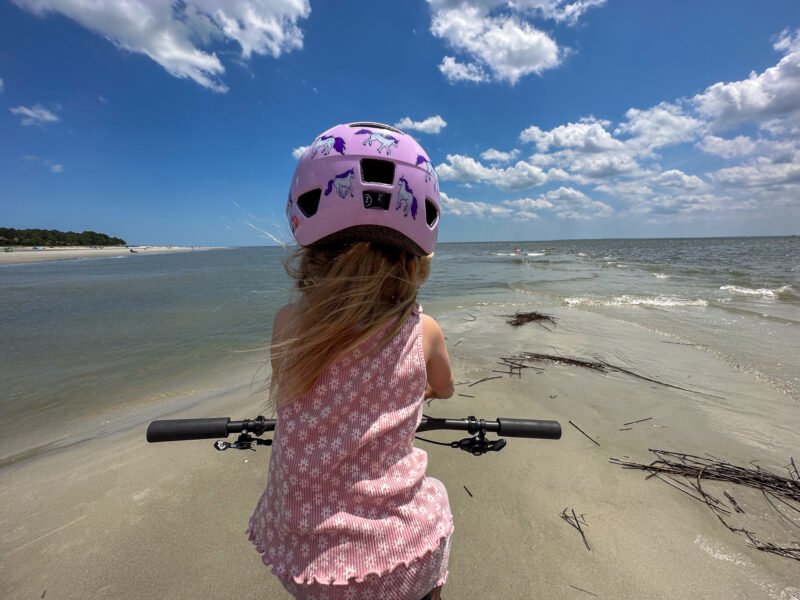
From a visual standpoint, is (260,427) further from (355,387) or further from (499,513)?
(499,513)

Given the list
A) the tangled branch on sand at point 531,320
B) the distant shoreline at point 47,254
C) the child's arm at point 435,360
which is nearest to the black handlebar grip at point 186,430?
the child's arm at point 435,360

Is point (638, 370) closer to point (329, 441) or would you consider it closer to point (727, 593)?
point (727, 593)

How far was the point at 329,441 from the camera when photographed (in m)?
1.23

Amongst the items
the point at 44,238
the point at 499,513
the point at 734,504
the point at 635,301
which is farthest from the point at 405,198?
the point at 44,238

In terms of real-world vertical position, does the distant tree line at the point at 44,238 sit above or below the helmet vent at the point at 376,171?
above

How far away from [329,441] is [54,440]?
4.59 m

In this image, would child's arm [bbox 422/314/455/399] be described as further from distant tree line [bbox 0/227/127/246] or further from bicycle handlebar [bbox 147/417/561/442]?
distant tree line [bbox 0/227/127/246]

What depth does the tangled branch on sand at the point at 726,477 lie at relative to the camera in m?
2.36

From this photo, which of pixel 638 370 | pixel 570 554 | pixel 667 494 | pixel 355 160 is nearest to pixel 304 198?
pixel 355 160

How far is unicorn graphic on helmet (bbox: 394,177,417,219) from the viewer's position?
1589 mm

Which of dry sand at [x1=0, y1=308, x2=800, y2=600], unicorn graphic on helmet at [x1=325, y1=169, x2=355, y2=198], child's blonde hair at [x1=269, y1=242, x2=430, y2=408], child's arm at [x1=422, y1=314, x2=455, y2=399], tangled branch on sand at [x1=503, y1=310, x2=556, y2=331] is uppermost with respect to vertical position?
unicorn graphic on helmet at [x1=325, y1=169, x2=355, y2=198]

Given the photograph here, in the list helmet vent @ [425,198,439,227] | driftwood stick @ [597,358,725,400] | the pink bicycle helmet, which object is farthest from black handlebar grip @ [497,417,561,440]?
driftwood stick @ [597,358,725,400]

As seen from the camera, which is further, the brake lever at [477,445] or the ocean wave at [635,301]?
the ocean wave at [635,301]

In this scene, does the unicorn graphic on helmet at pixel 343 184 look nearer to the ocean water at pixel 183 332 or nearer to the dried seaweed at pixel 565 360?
the ocean water at pixel 183 332
